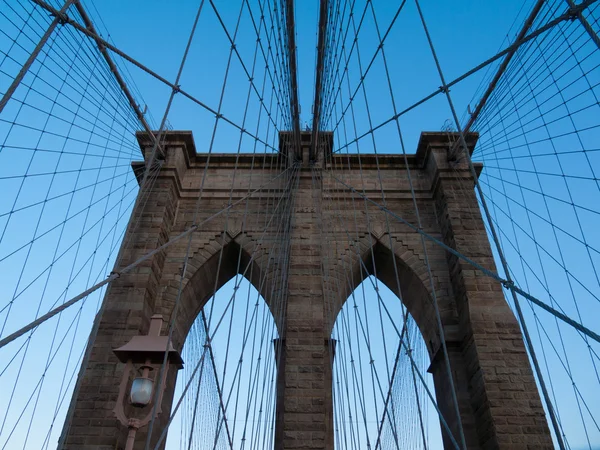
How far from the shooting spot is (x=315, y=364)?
6.45 meters

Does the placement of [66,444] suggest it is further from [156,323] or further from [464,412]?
[464,412]

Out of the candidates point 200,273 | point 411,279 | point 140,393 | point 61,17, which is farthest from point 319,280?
point 140,393

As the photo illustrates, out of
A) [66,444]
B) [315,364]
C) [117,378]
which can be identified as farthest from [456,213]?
[66,444]

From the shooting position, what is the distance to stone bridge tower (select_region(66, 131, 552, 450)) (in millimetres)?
5941

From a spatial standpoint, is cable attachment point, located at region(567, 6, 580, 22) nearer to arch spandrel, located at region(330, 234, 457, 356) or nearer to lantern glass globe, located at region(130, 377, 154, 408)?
lantern glass globe, located at region(130, 377, 154, 408)

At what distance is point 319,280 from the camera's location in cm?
732

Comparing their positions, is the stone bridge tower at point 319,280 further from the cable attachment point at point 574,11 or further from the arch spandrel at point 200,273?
the cable attachment point at point 574,11

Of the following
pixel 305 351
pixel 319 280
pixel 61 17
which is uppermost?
pixel 61 17

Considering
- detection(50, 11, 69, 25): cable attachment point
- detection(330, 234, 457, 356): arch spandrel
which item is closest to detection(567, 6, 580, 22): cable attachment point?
detection(50, 11, 69, 25): cable attachment point

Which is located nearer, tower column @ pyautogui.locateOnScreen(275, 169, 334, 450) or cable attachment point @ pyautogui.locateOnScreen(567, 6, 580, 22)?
cable attachment point @ pyautogui.locateOnScreen(567, 6, 580, 22)

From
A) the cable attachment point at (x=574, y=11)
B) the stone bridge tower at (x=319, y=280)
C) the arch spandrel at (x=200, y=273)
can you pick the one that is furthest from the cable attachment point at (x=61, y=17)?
the arch spandrel at (x=200, y=273)

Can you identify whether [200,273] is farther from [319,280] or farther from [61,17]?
[61,17]

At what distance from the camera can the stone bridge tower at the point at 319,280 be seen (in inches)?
234

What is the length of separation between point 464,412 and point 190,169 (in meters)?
6.13
